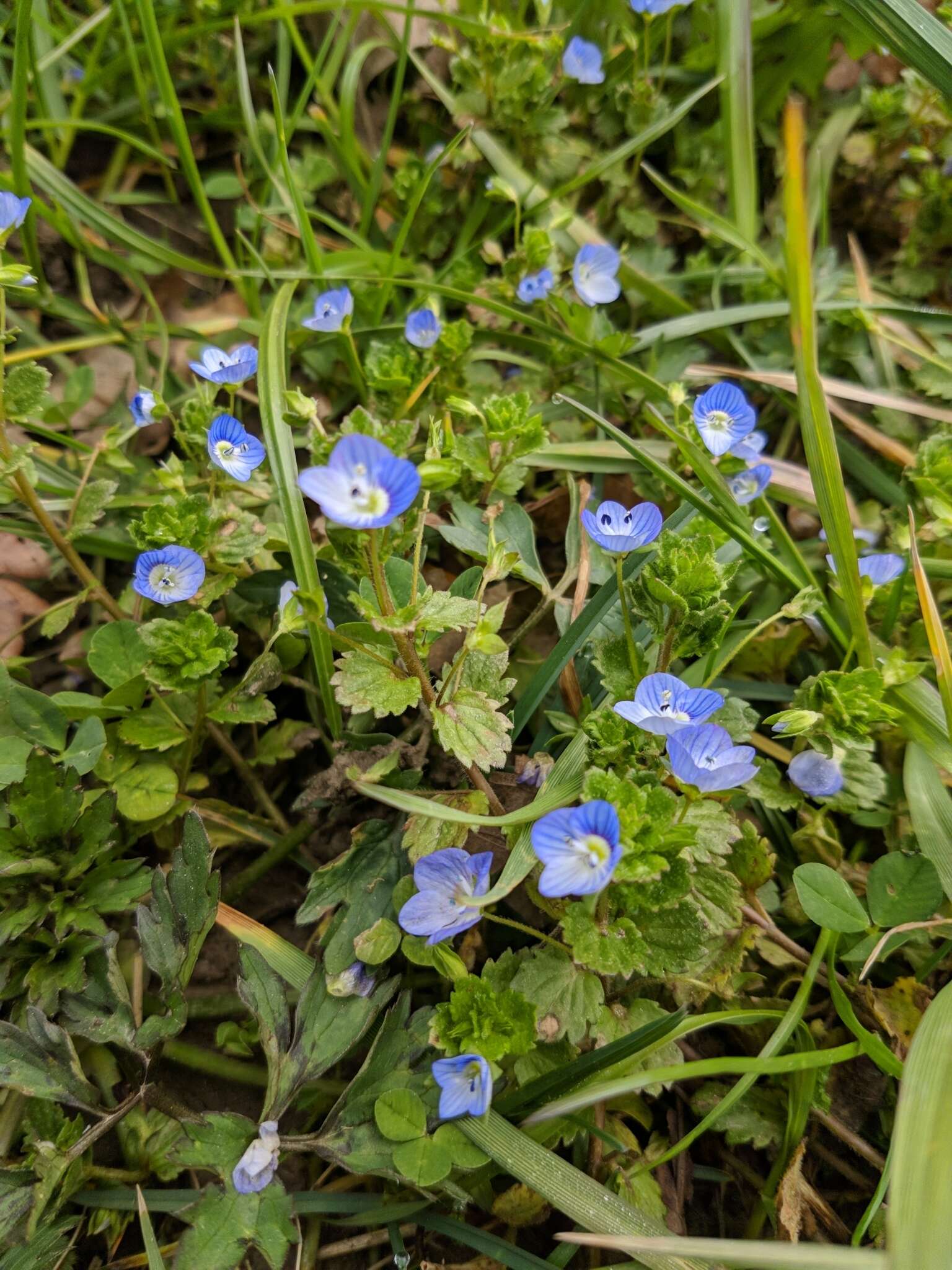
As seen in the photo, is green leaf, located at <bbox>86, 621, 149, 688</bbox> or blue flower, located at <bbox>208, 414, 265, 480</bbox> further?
green leaf, located at <bbox>86, 621, 149, 688</bbox>

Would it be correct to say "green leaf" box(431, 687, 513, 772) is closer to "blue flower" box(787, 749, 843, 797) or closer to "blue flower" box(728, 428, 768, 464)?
"blue flower" box(787, 749, 843, 797)

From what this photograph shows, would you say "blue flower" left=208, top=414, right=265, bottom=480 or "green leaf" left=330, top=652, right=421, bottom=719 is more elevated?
"blue flower" left=208, top=414, right=265, bottom=480

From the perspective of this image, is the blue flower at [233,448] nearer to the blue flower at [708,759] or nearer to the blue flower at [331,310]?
the blue flower at [331,310]

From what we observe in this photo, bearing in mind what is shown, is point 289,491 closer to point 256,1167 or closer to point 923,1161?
point 256,1167

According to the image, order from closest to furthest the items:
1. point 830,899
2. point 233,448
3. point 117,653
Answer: point 830,899
point 233,448
point 117,653

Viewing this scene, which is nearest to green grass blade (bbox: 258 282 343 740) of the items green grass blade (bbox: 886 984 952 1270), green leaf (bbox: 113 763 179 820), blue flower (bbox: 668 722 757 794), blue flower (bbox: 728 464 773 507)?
green leaf (bbox: 113 763 179 820)

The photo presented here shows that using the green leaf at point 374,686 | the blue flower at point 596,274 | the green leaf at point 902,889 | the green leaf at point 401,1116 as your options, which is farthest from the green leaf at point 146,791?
the blue flower at point 596,274

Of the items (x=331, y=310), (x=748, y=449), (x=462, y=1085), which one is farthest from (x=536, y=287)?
(x=462, y=1085)
